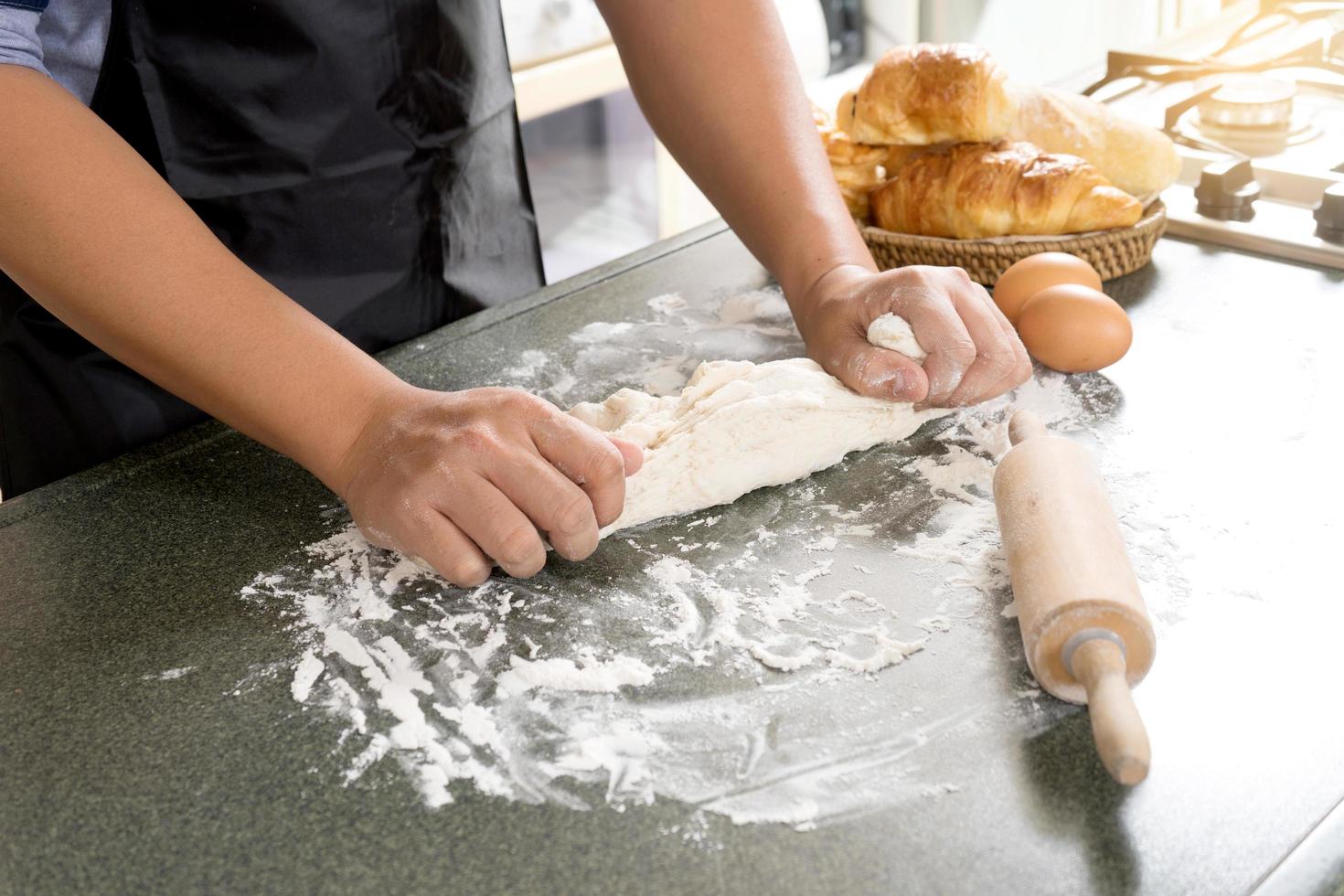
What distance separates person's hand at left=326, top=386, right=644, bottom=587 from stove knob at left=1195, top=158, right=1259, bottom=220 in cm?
88

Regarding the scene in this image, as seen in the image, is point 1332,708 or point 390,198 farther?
point 390,198

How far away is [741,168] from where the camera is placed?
127 centimetres

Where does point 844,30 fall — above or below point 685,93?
below

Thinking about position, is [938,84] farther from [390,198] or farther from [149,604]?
[149,604]

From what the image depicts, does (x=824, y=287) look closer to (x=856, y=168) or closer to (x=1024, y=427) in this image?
(x=1024, y=427)

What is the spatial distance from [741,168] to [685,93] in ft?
0.39

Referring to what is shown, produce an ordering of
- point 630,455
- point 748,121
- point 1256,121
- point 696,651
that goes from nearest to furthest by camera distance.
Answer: point 696,651, point 630,455, point 748,121, point 1256,121

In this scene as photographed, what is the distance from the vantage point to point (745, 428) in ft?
3.27

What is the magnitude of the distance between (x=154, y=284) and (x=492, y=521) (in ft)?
1.16

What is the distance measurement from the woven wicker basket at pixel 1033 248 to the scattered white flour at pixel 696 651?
0.97 ft

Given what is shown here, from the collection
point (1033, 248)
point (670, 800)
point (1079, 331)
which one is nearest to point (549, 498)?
point (670, 800)

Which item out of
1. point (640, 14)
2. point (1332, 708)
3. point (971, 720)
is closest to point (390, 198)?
point (640, 14)

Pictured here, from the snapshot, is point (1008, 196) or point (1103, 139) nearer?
point (1008, 196)

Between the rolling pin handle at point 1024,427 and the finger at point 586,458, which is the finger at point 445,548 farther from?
the rolling pin handle at point 1024,427
